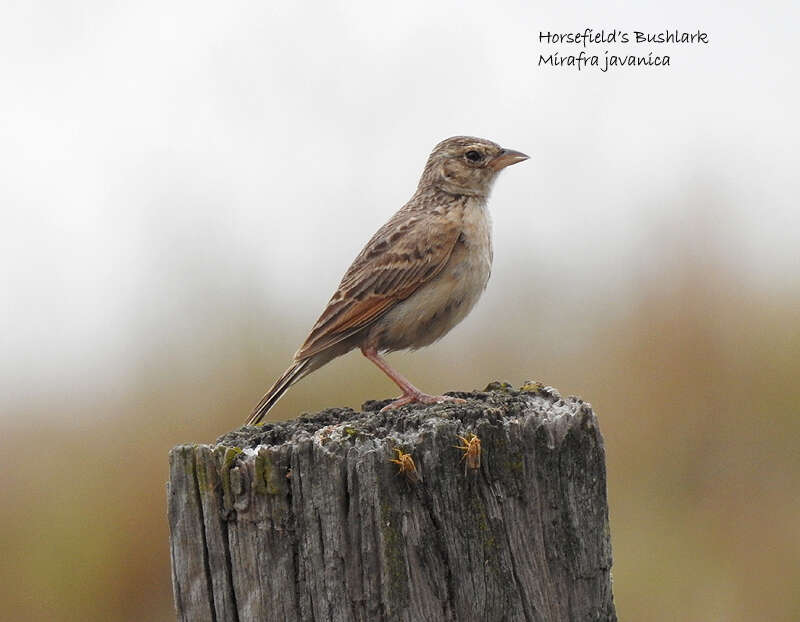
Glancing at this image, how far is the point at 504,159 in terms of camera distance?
702 centimetres

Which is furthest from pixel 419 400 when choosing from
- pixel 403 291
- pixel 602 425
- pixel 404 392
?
pixel 602 425

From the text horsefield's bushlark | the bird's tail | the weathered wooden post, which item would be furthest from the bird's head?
the weathered wooden post

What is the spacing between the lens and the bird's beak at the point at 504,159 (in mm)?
6978

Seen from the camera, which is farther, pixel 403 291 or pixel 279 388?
pixel 403 291

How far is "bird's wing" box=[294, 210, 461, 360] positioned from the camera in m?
6.07

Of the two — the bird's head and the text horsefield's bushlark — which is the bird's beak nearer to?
the bird's head

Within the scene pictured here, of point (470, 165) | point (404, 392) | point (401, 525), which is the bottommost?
point (401, 525)

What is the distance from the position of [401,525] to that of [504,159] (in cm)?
408

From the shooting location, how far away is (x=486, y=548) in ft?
10.9

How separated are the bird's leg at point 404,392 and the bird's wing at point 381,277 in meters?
0.25

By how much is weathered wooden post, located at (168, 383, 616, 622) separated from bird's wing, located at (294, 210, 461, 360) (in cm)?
254

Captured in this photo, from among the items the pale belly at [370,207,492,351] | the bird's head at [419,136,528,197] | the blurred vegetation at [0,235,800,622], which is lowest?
the blurred vegetation at [0,235,800,622]

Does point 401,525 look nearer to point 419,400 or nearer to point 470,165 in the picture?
point 419,400

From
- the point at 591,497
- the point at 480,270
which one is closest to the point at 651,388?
the point at 480,270
